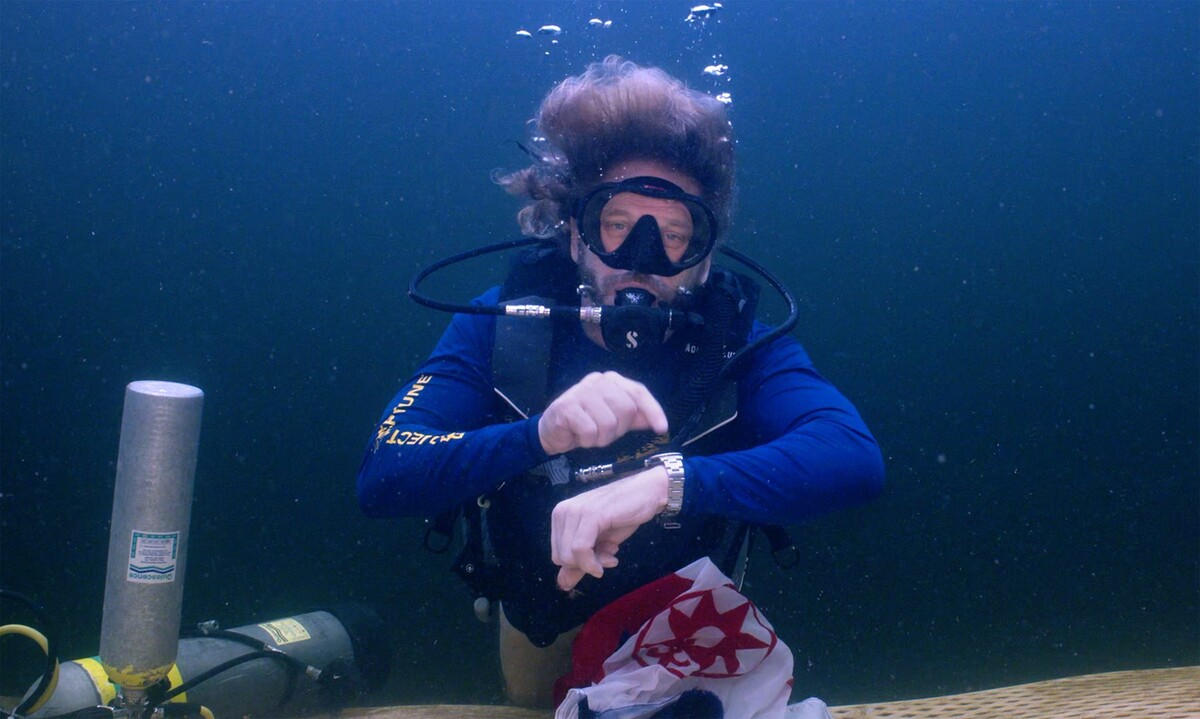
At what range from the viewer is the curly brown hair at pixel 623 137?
235 centimetres

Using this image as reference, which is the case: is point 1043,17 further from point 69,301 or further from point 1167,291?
point 69,301

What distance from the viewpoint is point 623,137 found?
2.35 metres

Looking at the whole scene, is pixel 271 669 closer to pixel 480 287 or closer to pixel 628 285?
pixel 628 285

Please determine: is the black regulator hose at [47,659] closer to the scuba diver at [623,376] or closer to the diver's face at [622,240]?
the scuba diver at [623,376]

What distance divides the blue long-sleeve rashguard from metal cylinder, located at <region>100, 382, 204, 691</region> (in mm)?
592

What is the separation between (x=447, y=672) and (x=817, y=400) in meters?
5.94

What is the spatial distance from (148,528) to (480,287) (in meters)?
8.82

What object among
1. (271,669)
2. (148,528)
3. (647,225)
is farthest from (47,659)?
(647,225)

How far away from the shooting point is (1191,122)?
11.7 metres

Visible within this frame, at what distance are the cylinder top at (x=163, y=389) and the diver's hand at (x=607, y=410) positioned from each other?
1.22 metres

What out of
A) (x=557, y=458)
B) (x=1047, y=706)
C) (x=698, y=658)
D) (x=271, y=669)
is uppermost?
(x=557, y=458)

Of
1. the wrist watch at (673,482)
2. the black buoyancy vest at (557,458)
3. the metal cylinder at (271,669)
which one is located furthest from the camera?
the metal cylinder at (271,669)

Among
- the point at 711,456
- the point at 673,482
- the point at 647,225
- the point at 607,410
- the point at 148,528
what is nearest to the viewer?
the point at 607,410

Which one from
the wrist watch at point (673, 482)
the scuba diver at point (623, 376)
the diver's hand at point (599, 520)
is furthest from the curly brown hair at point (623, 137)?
the diver's hand at point (599, 520)
